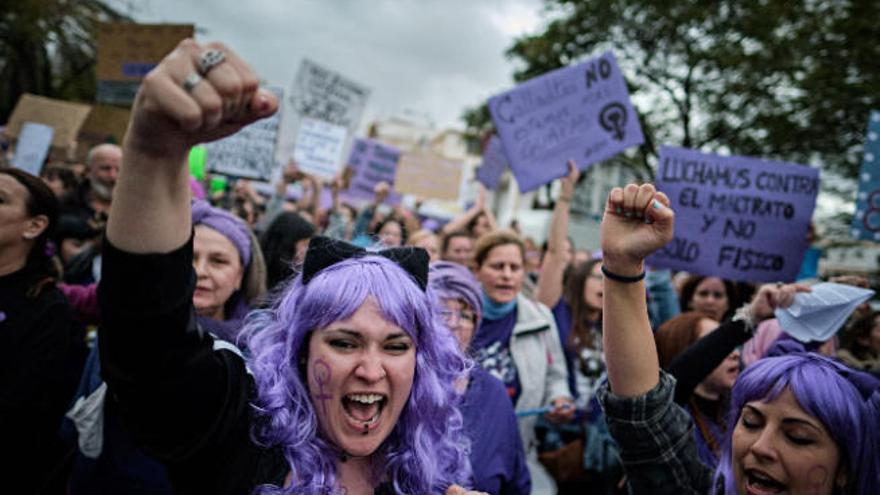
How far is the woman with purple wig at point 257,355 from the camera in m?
0.98

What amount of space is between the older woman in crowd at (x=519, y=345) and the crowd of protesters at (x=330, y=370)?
14 mm

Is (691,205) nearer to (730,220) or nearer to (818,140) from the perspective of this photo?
(730,220)

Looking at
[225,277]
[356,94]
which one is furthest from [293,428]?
[356,94]

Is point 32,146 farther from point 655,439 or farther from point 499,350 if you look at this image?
point 655,439

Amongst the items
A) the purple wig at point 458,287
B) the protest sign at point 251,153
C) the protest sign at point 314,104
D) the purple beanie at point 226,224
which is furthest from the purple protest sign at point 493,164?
the purple beanie at point 226,224

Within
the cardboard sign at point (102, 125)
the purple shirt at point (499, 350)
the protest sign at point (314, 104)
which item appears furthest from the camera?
the cardboard sign at point (102, 125)

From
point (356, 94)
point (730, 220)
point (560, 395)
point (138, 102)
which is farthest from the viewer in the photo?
point (356, 94)

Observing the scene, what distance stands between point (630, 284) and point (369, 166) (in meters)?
6.86

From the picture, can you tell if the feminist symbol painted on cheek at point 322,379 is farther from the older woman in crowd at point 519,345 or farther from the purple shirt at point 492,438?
the older woman in crowd at point 519,345

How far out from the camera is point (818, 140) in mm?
14703

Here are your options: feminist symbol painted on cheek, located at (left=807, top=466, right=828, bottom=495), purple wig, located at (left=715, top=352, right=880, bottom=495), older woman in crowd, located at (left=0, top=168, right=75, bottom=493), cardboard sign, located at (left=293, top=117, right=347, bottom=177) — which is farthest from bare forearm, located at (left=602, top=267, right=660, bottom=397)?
cardboard sign, located at (left=293, top=117, right=347, bottom=177)

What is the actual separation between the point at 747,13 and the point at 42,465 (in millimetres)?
17058

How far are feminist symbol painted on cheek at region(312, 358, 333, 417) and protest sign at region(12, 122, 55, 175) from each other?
542 centimetres

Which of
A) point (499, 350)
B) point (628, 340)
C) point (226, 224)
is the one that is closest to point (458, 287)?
point (499, 350)
